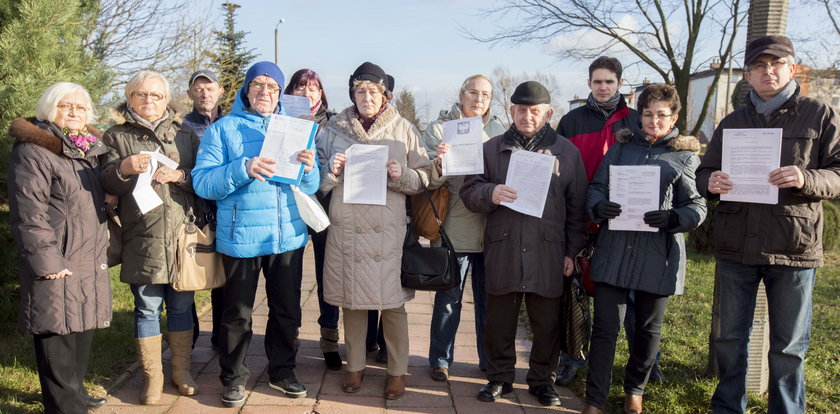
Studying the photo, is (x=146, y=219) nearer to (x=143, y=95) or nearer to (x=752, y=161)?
(x=143, y=95)

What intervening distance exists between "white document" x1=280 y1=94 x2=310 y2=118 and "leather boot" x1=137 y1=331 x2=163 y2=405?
181cm

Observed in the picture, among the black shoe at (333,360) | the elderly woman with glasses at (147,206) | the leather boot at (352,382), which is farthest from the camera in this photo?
the black shoe at (333,360)

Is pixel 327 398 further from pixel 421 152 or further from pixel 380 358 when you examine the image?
pixel 421 152

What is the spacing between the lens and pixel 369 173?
13.7ft

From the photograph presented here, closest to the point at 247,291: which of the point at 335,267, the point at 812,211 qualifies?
the point at 335,267

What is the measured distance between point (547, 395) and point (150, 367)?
258 centimetres

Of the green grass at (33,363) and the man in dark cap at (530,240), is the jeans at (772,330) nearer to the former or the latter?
the man in dark cap at (530,240)

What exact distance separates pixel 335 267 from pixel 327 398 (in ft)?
2.89

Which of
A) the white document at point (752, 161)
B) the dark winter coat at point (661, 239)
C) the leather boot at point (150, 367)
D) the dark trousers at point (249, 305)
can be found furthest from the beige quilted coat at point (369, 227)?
the white document at point (752, 161)

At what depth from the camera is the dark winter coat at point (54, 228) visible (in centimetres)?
339

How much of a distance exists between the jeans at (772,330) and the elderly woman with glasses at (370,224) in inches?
77.9

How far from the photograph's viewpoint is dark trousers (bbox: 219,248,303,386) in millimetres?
4145

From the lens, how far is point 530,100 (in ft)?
13.5

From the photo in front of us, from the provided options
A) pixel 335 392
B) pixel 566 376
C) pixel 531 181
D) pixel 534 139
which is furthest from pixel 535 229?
pixel 335 392
